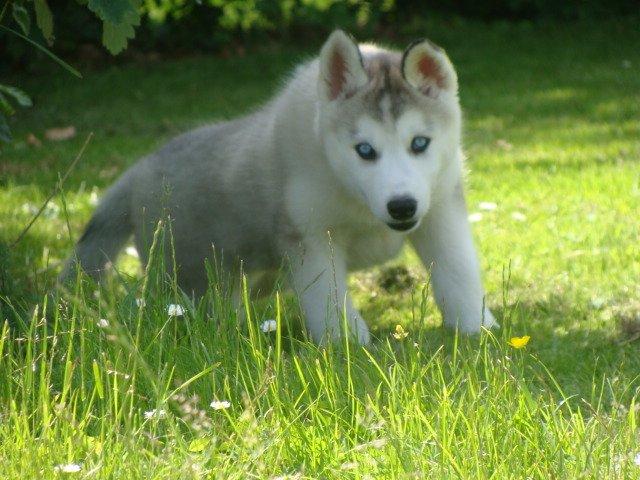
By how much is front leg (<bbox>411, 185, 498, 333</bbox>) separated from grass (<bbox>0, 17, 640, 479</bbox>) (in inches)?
5.0

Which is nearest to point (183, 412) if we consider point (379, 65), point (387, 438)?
point (387, 438)

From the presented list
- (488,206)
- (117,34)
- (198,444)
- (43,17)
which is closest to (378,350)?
(198,444)

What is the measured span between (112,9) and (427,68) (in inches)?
52.7

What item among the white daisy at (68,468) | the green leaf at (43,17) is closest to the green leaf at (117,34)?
the green leaf at (43,17)

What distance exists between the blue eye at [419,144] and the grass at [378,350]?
1.82 feet

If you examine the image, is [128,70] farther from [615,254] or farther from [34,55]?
[615,254]

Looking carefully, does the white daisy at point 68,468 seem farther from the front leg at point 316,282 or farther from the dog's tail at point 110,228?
the dog's tail at point 110,228

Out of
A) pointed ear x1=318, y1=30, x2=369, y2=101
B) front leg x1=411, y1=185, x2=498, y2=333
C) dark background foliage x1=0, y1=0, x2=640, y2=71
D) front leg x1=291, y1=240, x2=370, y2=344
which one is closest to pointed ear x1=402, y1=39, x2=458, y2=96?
pointed ear x1=318, y1=30, x2=369, y2=101

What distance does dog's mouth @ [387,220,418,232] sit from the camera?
393 centimetres

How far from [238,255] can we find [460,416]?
181 cm

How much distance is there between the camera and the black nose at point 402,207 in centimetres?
385

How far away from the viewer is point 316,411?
9.40ft

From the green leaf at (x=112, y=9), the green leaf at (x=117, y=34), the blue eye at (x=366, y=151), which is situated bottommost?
the blue eye at (x=366, y=151)

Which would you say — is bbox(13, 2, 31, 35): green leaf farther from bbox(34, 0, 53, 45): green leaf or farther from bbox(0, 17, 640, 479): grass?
bbox(0, 17, 640, 479): grass
